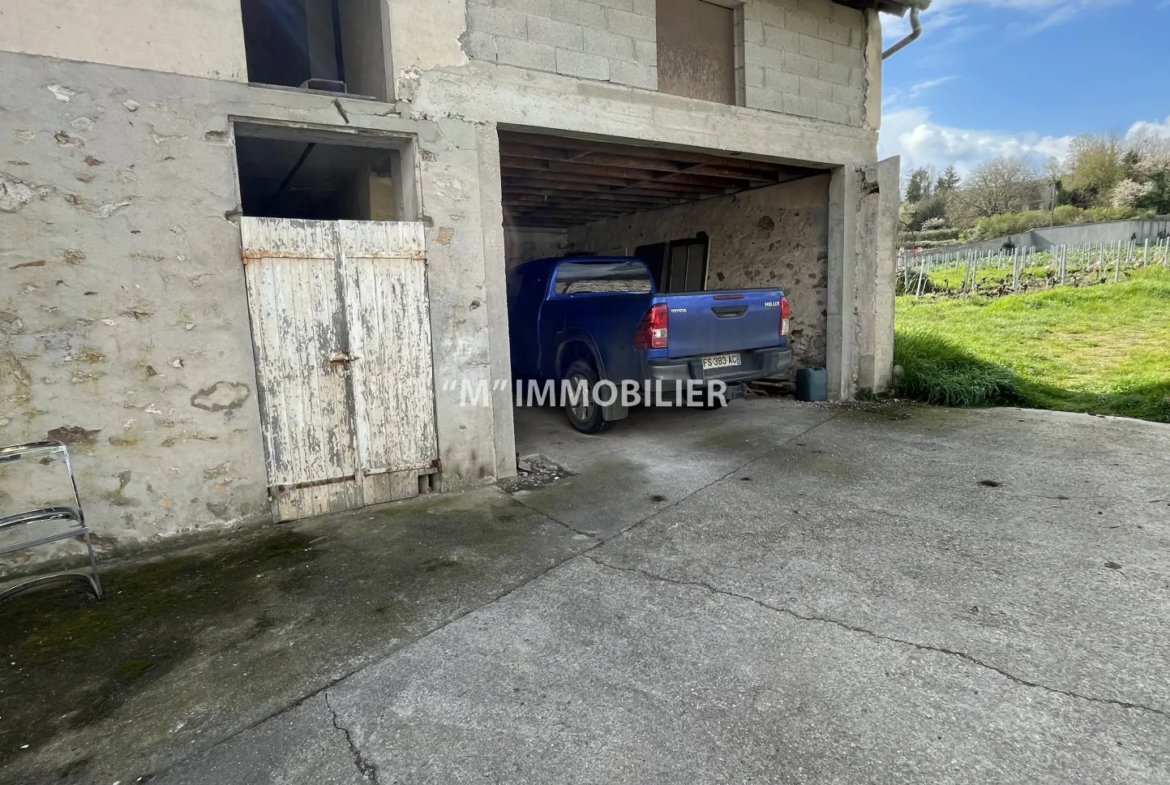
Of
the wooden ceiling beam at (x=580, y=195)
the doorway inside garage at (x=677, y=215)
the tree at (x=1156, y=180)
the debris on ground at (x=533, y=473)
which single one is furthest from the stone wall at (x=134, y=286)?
the tree at (x=1156, y=180)

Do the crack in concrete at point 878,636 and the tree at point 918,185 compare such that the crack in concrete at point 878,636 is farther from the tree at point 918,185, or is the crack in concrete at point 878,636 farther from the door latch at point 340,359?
the tree at point 918,185

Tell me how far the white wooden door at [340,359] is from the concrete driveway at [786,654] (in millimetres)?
1020

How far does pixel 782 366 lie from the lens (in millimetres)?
6301

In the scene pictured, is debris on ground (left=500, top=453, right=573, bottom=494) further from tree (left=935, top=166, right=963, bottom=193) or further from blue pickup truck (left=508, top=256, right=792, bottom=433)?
tree (left=935, top=166, right=963, bottom=193)

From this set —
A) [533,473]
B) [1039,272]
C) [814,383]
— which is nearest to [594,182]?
[814,383]

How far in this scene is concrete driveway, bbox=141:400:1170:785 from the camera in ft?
6.57

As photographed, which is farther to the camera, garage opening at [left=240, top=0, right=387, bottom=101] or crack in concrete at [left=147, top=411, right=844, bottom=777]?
garage opening at [left=240, top=0, right=387, bottom=101]

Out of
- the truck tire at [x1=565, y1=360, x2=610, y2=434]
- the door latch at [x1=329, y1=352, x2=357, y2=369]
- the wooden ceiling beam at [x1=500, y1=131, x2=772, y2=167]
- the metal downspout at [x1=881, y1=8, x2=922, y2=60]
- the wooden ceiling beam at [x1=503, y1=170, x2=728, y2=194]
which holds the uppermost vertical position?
the metal downspout at [x1=881, y1=8, x2=922, y2=60]

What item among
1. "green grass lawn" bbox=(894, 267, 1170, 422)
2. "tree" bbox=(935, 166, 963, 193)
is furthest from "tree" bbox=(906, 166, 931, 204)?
"green grass lawn" bbox=(894, 267, 1170, 422)

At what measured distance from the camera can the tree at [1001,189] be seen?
38.0m

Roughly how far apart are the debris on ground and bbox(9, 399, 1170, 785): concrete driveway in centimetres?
37

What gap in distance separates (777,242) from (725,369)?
322 centimetres

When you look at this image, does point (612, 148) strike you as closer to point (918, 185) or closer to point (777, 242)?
point (777, 242)

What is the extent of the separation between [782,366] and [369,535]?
170 inches
